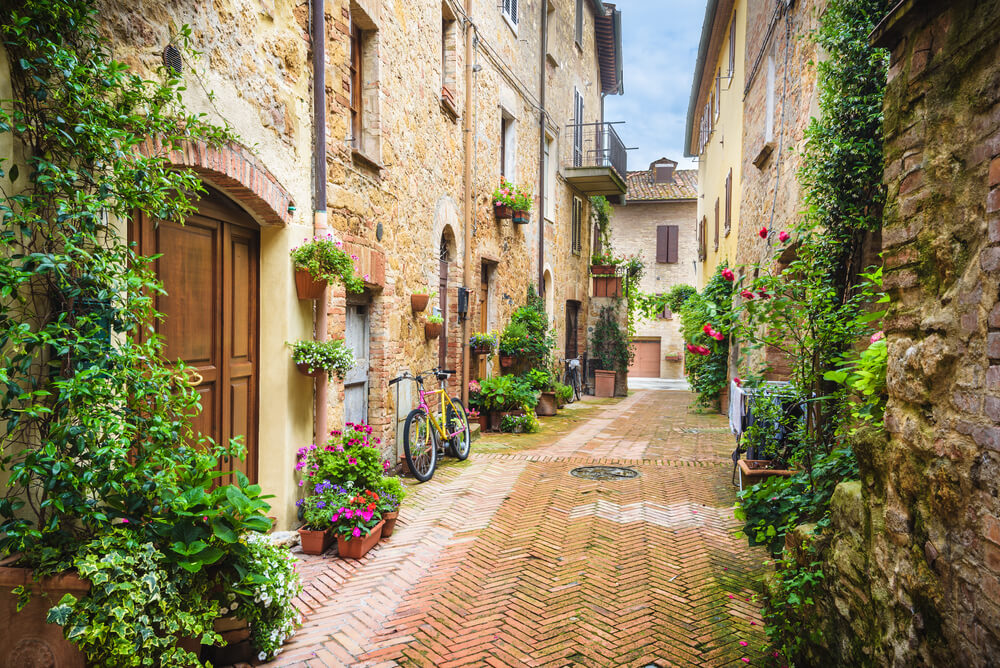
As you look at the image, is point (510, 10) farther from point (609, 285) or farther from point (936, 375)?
point (936, 375)

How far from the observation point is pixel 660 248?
83.0 ft

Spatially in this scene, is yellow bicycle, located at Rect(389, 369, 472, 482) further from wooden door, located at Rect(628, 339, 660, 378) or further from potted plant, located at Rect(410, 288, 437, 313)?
wooden door, located at Rect(628, 339, 660, 378)

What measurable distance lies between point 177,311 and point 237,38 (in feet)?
5.80

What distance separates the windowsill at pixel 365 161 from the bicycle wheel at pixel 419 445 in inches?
96.9

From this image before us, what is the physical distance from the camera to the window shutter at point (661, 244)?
25.3m

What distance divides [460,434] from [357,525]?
3.34m


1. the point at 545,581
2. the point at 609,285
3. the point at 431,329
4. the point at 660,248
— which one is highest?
the point at 660,248

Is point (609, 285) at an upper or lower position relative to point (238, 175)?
upper

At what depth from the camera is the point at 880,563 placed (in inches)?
89.3

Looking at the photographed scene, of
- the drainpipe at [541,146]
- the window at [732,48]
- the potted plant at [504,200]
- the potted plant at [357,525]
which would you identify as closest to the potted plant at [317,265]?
the potted plant at [357,525]

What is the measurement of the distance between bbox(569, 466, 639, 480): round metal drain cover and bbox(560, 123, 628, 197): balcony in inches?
354

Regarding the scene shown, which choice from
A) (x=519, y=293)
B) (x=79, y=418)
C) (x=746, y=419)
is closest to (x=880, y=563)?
(x=79, y=418)

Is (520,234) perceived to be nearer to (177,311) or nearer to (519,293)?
(519,293)

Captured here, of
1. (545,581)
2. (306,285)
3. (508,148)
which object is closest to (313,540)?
(545,581)
